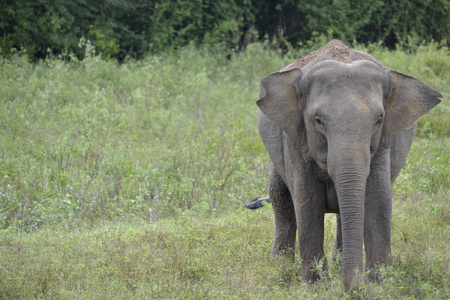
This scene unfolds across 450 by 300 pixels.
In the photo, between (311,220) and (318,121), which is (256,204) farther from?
(318,121)

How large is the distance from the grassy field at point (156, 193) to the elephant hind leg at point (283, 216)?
8.5 inches

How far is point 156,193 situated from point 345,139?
4.26 m

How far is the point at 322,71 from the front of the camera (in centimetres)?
468

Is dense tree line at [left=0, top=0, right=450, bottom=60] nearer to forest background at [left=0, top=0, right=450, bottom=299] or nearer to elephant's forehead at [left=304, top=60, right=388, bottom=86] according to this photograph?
forest background at [left=0, top=0, right=450, bottom=299]

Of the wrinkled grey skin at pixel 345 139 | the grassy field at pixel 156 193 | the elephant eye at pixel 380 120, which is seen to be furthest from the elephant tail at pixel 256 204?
the elephant eye at pixel 380 120

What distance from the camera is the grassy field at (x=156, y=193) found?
215 inches

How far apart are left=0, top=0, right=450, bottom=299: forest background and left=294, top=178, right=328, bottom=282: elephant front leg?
0.20 m

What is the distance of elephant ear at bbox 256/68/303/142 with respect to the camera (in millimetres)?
4973

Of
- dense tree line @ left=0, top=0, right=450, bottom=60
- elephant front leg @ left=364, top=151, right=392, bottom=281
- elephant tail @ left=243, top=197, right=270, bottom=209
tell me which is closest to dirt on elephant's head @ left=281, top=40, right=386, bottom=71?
elephant front leg @ left=364, top=151, right=392, bottom=281

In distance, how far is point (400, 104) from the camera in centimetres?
491

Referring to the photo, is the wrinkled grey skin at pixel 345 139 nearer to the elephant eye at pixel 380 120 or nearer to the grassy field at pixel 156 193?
the elephant eye at pixel 380 120

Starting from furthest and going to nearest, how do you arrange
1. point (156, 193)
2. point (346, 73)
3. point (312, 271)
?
point (156, 193), point (312, 271), point (346, 73)

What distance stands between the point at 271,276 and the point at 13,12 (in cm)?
1357

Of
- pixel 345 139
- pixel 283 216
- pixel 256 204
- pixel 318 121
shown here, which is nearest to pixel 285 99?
pixel 318 121
